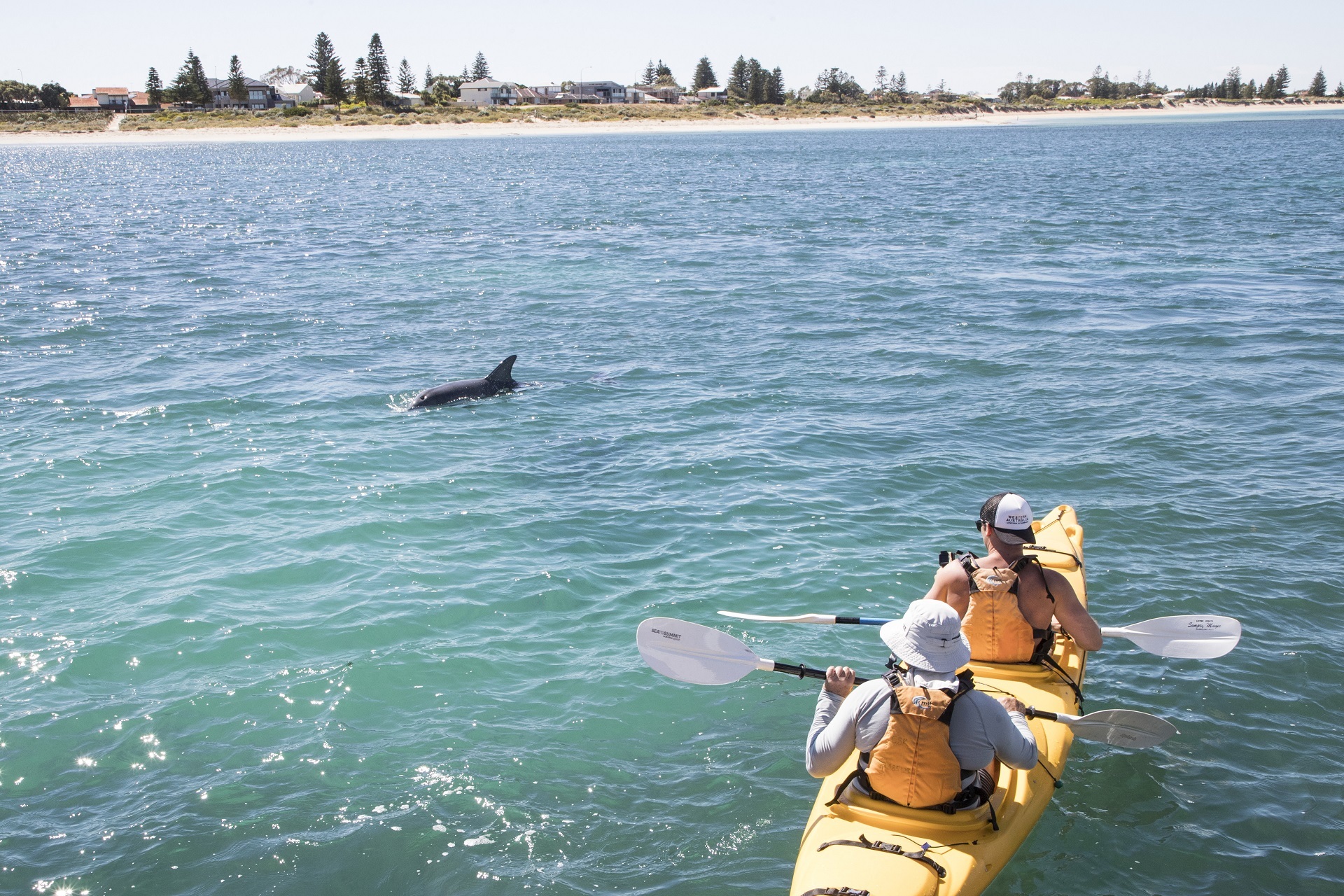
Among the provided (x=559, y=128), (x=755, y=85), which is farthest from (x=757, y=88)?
(x=559, y=128)

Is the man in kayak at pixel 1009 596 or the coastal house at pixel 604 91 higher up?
the coastal house at pixel 604 91

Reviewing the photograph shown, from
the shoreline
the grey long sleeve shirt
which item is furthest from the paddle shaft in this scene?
the shoreline

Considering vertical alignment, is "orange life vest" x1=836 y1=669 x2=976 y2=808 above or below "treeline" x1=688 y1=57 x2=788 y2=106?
below

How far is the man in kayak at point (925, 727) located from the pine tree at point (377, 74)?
426ft

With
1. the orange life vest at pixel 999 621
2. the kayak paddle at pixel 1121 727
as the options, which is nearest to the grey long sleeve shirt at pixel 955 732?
the kayak paddle at pixel 1121 727

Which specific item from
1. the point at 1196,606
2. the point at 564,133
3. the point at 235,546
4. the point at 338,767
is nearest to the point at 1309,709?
the point at 1196,606

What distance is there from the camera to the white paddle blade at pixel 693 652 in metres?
6.76

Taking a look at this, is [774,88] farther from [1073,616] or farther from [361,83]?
[1073,616]

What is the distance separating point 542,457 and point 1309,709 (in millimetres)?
8712

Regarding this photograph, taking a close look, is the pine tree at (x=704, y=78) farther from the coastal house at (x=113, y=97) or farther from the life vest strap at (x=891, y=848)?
the life vest strap at (x=891, y=848)

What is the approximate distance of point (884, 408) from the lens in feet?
47.8

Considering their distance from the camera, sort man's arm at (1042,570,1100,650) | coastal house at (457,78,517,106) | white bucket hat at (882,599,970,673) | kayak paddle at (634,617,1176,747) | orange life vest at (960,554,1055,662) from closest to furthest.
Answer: white bucket hat at (882,599,970,673) < man's arm at (1042,570,1100,650) < orange life vest at (960,554,1055,662) < kayak paddle at (634,617,1176,747) < coastal house at (457,78,517,106)

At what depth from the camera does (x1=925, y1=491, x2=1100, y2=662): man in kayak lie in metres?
6.29

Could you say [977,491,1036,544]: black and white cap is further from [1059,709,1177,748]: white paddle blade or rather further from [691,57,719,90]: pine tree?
[691,57,719,90]: pine tree
